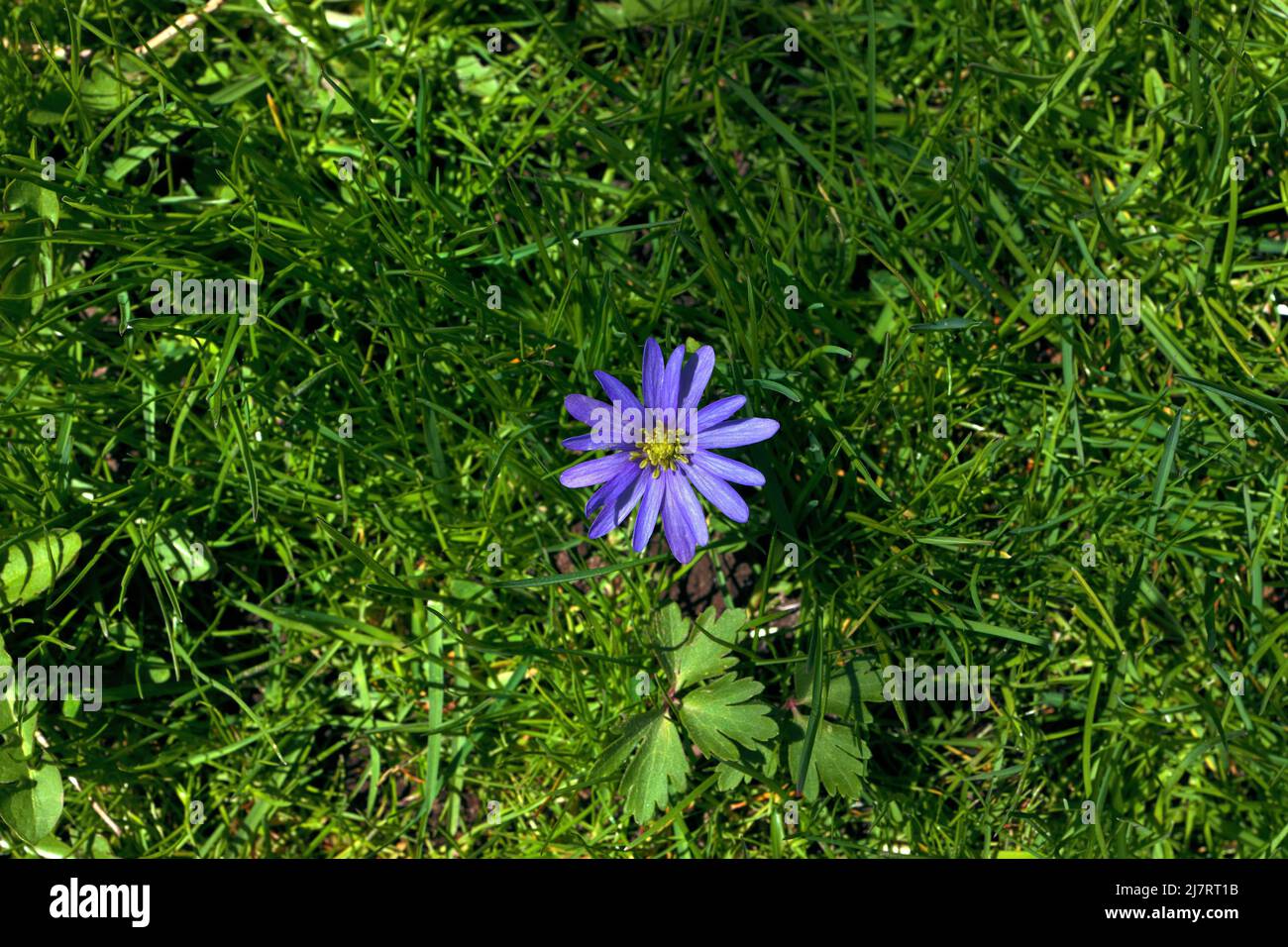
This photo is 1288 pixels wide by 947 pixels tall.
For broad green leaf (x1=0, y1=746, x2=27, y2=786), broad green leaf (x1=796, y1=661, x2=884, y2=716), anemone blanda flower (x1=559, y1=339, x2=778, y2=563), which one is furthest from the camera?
broad green leaf (x1=0, y1=746, x2=27, y2=786)

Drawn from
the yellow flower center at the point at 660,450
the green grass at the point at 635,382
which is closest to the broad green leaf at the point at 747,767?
the green grass at the point at 635,382

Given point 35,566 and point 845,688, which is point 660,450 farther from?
point 35,566

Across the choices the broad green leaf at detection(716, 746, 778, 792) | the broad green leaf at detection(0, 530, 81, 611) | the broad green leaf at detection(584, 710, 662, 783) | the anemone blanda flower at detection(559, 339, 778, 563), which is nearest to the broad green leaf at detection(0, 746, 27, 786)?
the broad green leaf at detection(0, 530, 81, 611)

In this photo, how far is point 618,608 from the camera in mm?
3006

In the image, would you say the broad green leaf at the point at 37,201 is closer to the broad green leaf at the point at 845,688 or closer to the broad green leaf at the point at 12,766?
the broad green leaf at the point at 12,766

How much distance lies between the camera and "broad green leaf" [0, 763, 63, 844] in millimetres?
2820

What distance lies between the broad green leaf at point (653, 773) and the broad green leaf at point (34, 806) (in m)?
1.50

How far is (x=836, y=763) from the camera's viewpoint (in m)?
2.67

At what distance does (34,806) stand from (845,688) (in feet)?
6.93

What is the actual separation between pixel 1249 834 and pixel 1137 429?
43.5 inches

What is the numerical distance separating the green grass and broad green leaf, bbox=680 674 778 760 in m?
0.19

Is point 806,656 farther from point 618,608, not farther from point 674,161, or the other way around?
point 674,161

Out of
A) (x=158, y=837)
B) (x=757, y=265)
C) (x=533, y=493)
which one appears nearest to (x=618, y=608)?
(x=533, y=493)

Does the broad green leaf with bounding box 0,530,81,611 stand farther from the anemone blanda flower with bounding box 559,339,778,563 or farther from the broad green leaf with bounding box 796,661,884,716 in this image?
the broad green leaf with bounding box 796,661,884,716
